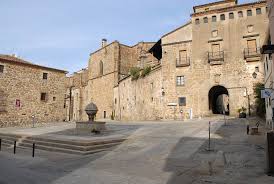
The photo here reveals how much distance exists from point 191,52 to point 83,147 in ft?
60.6

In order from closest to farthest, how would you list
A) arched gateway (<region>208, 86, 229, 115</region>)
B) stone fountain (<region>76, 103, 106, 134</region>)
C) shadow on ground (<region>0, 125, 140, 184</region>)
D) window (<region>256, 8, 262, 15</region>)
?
shadow on ground (<region>0, 125, 140, 184</region>) < stone fountain (<region>76, 103, 106, 134</region>) < window (<region>256, 8, 262, 15</region>) < arched gateway (<region>208, 86, 229, 115</region>)

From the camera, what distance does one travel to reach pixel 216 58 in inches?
947

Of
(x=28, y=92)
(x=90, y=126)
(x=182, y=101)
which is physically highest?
(x=28, y=92)

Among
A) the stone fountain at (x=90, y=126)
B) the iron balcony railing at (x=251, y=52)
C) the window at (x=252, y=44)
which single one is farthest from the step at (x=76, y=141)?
the window at (x=252, y=44)

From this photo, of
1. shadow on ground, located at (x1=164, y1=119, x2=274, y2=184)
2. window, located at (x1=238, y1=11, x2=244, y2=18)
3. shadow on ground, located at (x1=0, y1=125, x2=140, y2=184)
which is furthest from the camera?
window, located at (x1=238, y1=11, x2=244, y2=18)

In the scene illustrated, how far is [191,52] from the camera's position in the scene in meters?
25.1

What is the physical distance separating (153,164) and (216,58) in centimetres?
1903

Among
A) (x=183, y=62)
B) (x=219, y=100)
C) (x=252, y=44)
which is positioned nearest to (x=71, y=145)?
(x=183, y=62)

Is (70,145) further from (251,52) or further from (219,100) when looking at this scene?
(219,100)

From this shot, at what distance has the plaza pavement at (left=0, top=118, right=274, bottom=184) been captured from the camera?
6020 millimetres

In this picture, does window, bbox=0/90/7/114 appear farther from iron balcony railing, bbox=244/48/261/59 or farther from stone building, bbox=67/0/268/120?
iron balcony railing, bbox=244/48/261/59

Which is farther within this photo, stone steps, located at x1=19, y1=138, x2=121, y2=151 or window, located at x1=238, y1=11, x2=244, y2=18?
window, located at x1=238, y1=11, x2=244, y2=18

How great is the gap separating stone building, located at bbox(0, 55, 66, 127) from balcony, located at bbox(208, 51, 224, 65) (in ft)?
54.8

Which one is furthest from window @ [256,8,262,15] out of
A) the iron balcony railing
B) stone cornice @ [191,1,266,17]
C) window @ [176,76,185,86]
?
window @ [176,76,185,86]
